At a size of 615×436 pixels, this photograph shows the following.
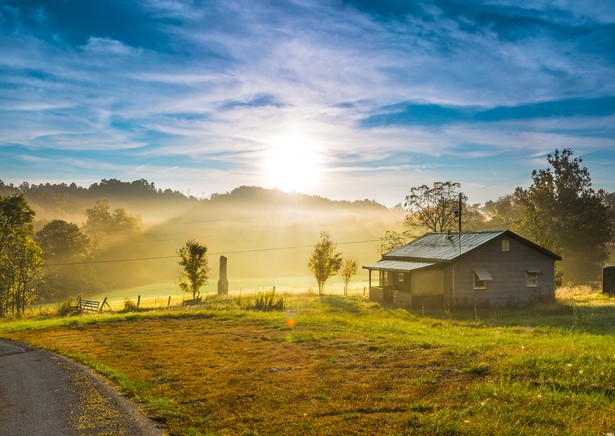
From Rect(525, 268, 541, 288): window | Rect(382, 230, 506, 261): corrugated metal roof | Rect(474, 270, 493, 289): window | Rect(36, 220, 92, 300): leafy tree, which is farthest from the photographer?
Rect(36, 220, 92, 300): leafy tree

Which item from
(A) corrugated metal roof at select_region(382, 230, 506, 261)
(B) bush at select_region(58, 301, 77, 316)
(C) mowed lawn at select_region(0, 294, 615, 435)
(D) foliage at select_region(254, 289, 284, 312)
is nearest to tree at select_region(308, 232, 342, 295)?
(A) corrugated metal roof at select_region(382, 230, 506, 261)

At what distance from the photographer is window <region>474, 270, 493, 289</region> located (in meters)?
32.0

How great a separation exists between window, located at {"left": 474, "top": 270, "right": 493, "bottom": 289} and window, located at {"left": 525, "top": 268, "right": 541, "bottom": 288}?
356cm

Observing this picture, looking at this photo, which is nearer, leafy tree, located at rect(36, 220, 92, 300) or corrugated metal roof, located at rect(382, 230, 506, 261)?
corrugated metal roof, located at rect(382, 230, 506, 261)

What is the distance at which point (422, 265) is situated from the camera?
3344 cm

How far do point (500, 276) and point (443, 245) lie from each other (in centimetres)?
558

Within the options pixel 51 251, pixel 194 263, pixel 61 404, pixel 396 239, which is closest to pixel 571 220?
pixel 396 239

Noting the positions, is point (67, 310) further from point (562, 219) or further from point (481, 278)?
point (562, 219)

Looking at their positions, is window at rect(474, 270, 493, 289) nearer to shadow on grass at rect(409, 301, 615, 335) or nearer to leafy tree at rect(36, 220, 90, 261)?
shadow on grass at rect(409, 301, 615, 335)

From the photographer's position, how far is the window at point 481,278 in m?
32.0

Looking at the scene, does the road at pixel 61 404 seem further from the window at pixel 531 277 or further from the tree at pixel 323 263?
the tree at pixel 323 263

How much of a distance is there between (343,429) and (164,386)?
5.62 meters

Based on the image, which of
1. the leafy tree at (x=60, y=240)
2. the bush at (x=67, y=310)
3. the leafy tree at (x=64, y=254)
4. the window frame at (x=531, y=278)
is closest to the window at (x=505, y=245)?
the window frame at (x=531, y=278)

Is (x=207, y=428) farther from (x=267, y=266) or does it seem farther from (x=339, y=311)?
(x=267, y=266)
